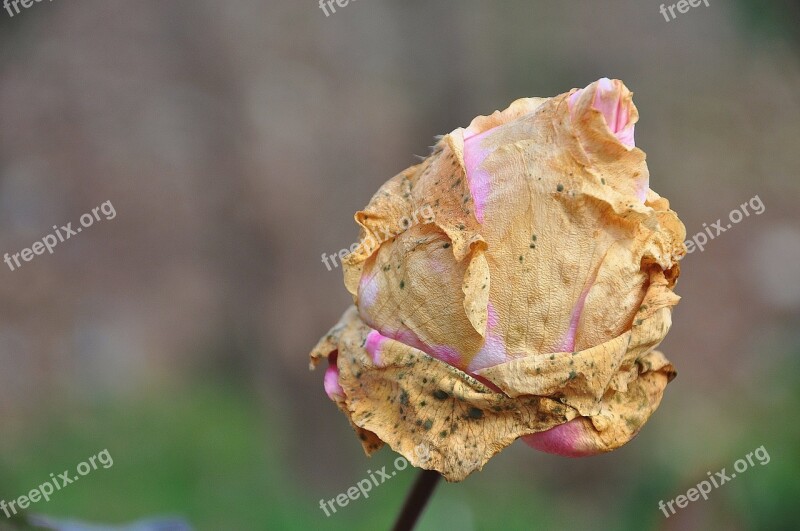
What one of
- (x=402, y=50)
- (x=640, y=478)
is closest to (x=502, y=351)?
(x=640, y=478)

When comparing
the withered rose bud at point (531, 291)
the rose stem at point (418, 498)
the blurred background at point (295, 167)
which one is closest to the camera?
the withered rose bud at point (531, 291)

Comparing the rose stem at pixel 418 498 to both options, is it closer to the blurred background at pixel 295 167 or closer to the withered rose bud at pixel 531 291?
the withered rose bud at pixel 531 291

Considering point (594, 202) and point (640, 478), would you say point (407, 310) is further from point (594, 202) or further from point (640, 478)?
point (640, 478)

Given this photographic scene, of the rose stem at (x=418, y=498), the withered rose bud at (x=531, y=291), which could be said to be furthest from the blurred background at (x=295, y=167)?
the withered rose bud at (x=531, y=291)

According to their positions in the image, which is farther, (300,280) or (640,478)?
(300,280)

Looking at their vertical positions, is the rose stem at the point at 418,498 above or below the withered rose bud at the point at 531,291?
below

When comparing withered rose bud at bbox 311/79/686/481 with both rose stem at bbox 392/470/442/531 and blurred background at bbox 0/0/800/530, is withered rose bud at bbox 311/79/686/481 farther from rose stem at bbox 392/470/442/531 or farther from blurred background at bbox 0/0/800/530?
blurred background at bbox 0/0/800/530

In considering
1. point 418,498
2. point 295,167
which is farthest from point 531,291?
point 295,167
